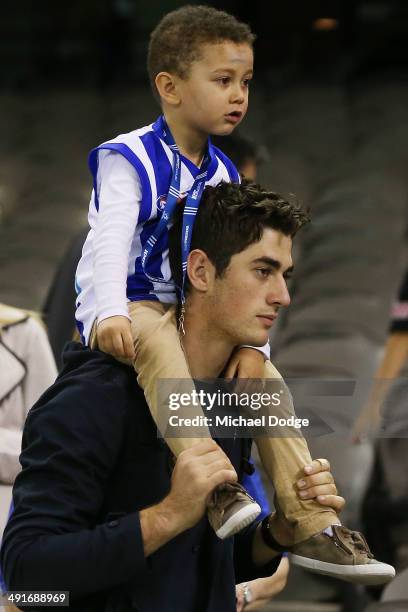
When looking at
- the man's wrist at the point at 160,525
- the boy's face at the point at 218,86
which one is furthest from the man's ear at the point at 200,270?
the man's wrist at the point at 160,525

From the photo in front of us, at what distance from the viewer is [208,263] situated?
183 centimetres

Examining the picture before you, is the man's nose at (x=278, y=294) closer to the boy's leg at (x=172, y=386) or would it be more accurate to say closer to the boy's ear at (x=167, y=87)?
the boy's leg at (x=172, y=386)

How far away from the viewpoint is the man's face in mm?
1800

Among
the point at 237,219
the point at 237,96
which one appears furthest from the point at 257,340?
the point at 237,96

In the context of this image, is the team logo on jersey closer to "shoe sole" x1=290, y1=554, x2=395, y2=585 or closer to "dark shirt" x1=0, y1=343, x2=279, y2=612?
"dark shirt" x1=0, y1=343, x2=279, y2=612

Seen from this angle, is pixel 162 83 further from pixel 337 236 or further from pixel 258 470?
pixel 337 236

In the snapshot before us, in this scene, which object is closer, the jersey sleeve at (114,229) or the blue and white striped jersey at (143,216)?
the jersey sleeve at (114,229)

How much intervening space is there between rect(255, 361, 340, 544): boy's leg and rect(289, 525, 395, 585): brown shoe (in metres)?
0.02

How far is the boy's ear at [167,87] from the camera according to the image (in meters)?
1.97

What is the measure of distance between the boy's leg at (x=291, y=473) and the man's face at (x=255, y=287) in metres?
0.11

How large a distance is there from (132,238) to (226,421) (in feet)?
1.00

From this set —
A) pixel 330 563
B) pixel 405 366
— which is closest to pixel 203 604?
pixel 330 563

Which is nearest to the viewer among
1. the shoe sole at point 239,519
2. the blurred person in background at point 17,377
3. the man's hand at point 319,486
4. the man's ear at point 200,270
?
the shoe sole at point 239,519

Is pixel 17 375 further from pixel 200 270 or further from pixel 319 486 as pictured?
pixel 319 486
